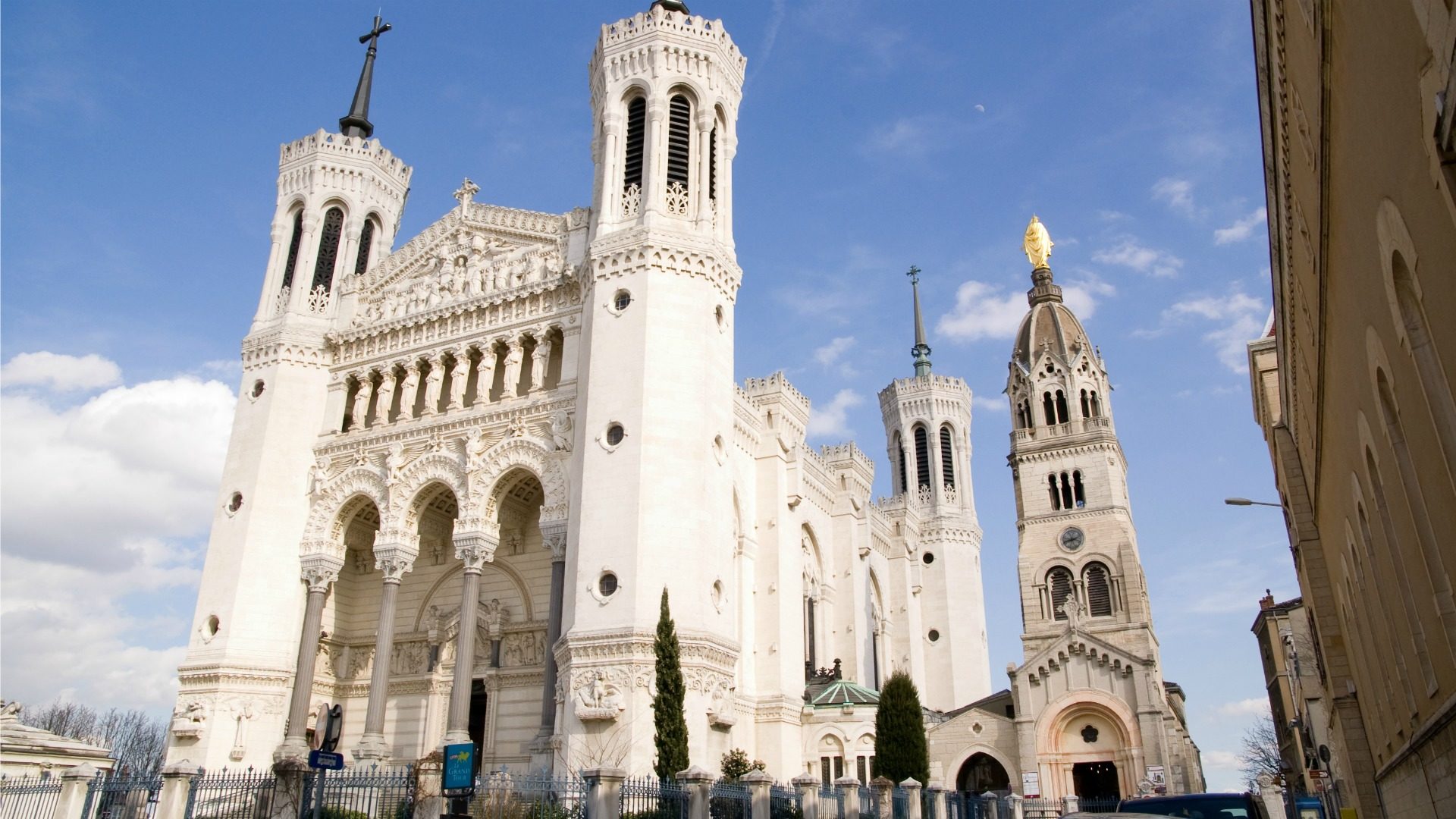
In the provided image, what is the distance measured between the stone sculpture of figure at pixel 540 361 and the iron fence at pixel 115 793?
14495mm

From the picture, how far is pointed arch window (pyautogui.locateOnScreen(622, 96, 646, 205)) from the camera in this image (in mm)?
30359

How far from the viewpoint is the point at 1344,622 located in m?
21.2

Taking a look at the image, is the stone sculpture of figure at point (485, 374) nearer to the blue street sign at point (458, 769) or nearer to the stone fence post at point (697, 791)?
the stone fence post at point (697, 791)

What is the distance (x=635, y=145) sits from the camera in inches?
1228

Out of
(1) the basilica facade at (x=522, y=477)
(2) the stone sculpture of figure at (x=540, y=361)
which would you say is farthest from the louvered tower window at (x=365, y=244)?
(2) the stone sculpture of figure at (x=540, y=361)

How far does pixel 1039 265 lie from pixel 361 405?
1717 inches

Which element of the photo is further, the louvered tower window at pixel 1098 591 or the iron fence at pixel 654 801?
the louvered tower window at pixel 1098 591

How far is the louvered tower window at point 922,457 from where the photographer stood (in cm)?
5922

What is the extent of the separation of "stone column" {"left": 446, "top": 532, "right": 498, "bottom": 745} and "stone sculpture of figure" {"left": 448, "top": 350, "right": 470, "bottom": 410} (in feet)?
15.0

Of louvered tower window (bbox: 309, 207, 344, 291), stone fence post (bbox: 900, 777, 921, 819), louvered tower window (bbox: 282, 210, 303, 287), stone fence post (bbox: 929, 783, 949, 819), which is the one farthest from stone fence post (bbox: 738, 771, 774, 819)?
louvered tower window (bbox: 282, 210, 303, 287)

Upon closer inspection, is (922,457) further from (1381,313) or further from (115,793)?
(1381,313)

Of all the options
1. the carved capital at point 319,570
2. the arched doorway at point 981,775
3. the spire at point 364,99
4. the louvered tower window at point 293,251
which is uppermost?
the spire at point 364,99

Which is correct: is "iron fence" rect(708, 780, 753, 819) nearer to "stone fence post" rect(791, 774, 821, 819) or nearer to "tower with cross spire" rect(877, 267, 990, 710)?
"stone fence post" rect(791, 774, 821, 819)

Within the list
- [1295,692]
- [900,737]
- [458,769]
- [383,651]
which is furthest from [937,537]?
[458,769]
